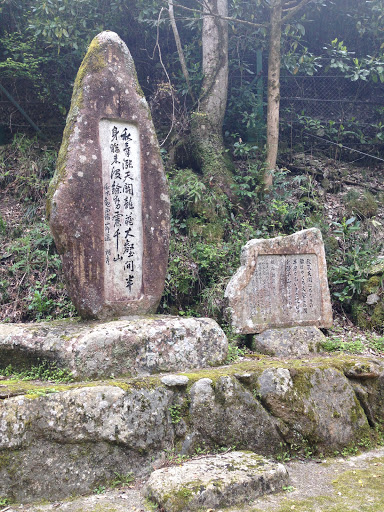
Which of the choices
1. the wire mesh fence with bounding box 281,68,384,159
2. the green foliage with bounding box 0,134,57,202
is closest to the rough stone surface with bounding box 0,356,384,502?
the green foliage with bounding box 0,134,57,202

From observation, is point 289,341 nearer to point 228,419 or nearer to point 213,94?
point 228,419

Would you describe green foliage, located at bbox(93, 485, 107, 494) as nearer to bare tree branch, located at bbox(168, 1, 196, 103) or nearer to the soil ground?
the soil ground

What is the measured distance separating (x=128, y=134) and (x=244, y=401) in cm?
275

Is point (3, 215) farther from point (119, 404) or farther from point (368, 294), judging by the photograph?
point (368, 294)

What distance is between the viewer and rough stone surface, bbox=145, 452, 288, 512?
2.62 meters

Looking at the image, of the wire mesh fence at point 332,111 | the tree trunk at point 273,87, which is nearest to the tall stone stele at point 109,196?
the tree trunk at point 273,87

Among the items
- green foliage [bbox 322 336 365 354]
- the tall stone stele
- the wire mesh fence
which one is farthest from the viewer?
the wire mesh fence

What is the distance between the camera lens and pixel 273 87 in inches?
288

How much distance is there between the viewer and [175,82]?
8445 millimetres

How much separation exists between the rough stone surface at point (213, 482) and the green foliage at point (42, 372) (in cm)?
111

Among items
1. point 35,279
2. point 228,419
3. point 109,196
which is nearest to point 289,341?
point 228,419

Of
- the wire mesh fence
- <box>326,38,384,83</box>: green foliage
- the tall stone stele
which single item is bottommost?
the tall stone stele

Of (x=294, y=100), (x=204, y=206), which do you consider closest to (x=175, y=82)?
(x=294, y=100)

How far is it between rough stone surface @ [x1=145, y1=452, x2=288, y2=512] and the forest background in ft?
6.84
